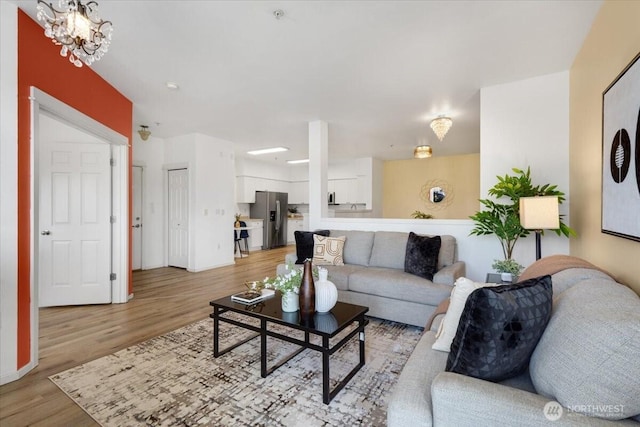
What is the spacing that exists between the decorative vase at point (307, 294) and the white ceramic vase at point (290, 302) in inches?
3.1

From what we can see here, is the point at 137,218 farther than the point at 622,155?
Yes

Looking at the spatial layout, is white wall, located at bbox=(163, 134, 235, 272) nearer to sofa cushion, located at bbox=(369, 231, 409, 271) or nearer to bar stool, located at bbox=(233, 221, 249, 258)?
bar stool, located at bbox=(233, 221, 249, 258)

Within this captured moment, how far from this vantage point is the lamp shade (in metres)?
2.31

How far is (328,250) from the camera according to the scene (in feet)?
12.4

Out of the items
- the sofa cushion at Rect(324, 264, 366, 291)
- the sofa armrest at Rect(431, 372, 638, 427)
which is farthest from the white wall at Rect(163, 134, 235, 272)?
the sofa armrest at Rect(431, 372, 638, 427)

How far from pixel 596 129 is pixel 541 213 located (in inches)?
27.9

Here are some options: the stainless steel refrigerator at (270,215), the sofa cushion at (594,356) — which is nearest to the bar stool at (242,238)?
the stainless steel refrigerator at (270,215)

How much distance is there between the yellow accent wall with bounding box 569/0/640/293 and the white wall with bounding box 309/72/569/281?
A: 0.13 metres

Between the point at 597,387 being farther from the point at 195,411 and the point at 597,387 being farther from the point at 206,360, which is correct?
the point at 206,360

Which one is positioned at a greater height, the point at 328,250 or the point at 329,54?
the point at 329,54

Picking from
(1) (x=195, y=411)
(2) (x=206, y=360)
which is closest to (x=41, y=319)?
(2) (x=206, y=360)

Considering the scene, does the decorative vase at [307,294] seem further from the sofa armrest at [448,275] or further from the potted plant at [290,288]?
the sofa armrest at [448,275]

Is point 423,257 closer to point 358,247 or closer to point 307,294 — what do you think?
point 358,247

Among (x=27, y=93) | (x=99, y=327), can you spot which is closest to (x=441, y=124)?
(x=27, y=93)
